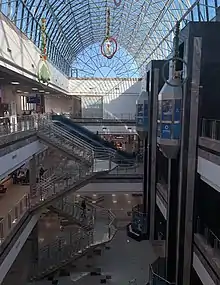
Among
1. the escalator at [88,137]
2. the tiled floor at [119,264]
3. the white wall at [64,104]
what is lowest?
the tiled floor at [119,264]

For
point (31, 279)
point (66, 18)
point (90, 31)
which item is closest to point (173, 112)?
point (31, 279)

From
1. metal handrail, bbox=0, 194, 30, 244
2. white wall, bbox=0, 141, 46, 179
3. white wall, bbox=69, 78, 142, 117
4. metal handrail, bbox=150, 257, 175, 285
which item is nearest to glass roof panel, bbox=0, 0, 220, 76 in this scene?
white wall, bbox=69, 78, 142, 117

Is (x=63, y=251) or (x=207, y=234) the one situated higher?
(x=207, y=234)

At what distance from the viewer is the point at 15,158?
497 inches

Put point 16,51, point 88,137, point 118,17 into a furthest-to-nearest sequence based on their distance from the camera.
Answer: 1. point 118,17
2. point 88,137
3. point 16,51

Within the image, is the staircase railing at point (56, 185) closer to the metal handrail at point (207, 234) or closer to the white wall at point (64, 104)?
the metal handrail at point (207, 234)

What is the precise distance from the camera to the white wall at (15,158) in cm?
1116

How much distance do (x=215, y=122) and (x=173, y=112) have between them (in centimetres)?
199

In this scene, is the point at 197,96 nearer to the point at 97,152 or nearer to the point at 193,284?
the point at 193,284

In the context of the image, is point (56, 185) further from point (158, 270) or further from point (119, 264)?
point (158, 270)

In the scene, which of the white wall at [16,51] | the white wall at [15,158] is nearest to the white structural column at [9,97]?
the white wall at [16,51]

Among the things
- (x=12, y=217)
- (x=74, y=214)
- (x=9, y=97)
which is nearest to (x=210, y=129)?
(x=12, y=217)

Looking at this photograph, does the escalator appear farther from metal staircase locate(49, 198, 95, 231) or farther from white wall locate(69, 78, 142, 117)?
white wall locate(69, 78, 142, 117)

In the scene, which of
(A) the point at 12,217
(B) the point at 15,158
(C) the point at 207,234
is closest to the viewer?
(C) the point at 207,234
